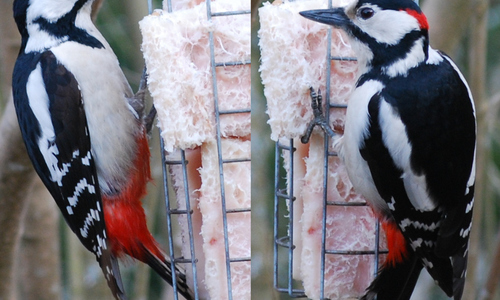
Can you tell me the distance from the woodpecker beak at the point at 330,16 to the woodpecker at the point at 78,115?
0.38m

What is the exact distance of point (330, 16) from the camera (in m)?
1.09

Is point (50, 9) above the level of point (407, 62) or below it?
above

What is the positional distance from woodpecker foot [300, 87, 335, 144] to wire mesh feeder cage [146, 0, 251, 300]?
119 millimetres

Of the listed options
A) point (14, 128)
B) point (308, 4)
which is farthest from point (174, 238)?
point (308, 4)

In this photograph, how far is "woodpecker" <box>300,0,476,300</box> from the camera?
112 cm

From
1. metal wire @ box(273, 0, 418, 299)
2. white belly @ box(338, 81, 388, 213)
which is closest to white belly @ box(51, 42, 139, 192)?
metal wire @ box(273, 0, 418, 299)

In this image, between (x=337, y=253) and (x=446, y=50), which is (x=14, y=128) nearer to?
(x=337, y=253)

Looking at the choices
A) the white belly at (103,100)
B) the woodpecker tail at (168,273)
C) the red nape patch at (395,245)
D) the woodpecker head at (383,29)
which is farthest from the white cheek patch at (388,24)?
the woodpecker tail at (168,273)

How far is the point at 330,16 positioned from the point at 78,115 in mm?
544

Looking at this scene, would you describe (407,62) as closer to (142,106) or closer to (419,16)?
(419,16)

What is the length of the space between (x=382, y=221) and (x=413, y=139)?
19cm

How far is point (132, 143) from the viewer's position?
1269 mm

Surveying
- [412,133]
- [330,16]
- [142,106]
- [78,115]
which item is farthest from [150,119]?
[412,133]

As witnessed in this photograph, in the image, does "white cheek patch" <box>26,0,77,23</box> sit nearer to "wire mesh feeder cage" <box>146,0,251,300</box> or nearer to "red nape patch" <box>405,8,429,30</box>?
"wire mesh feeder cage" <box>146,0,251,300</box>
